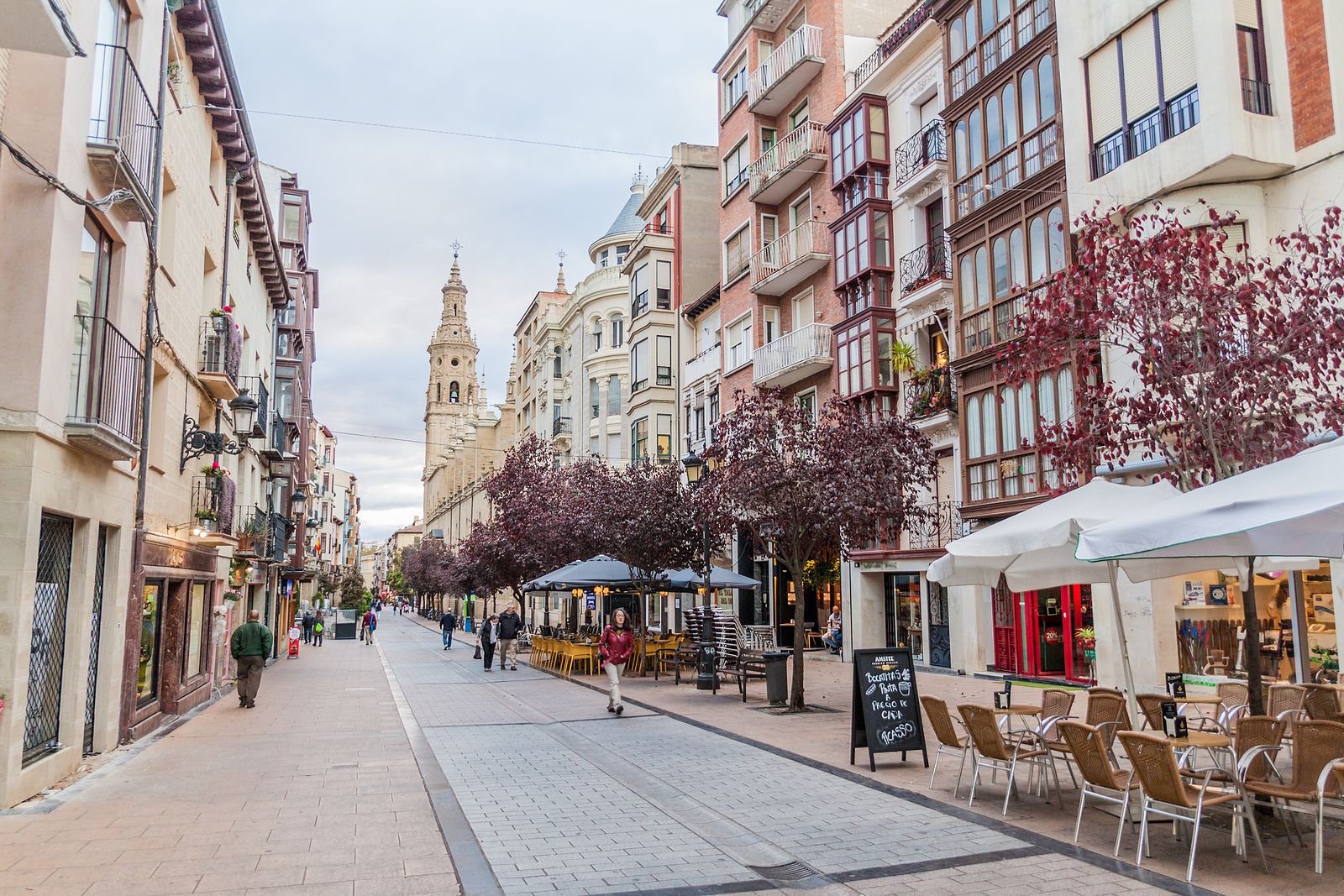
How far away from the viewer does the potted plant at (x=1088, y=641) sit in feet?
65.2

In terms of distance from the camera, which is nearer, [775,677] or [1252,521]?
[1252,521]

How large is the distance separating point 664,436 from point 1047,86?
23.9m

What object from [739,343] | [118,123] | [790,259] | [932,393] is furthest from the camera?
[739,343]

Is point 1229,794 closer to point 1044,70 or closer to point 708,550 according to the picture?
point 708,550

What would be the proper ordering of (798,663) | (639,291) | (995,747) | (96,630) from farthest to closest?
1. (639,291)
2. (798,663)
3. (96,630)
4. (995,747)

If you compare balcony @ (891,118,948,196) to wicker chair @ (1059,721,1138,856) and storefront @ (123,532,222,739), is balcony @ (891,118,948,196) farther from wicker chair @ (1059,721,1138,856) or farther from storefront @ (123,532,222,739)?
wicker chair @ (1059,721,1138,856)

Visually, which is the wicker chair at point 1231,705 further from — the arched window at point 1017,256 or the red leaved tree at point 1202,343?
the arched window at point 1017,256

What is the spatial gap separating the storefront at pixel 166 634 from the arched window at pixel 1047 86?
1814 centimetres

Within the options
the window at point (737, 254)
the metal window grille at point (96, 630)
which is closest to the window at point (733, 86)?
the window at point (737, 254)

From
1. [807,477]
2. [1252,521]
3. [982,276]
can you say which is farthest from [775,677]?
[1252,521]

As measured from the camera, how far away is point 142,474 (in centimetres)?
1301

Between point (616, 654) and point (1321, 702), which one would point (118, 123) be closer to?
point (616, 654)

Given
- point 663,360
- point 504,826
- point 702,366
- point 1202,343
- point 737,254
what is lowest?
point 504,826

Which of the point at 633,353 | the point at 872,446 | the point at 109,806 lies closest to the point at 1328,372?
the point at 872,446
